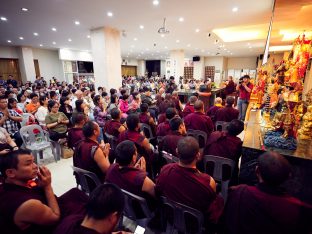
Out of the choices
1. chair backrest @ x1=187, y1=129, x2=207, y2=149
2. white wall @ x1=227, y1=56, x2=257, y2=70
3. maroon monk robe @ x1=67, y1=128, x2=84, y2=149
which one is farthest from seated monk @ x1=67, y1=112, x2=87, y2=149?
white wall @ x1=227, y1=56, x2=257, y2=70

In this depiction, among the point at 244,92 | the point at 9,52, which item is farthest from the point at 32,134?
the point at 9,52

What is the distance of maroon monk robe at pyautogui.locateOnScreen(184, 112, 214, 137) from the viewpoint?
11.0 ft

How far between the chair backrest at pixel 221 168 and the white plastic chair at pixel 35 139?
3.09 meters

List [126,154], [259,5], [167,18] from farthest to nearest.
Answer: [167,18] < [259,5] < [126,154]

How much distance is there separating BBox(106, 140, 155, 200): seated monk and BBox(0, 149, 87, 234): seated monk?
0.38m

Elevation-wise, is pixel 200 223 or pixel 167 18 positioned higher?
pixel 167 18

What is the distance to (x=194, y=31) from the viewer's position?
8.52 meters

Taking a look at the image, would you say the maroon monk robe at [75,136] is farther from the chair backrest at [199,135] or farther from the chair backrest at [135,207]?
the chair backrest at [199,135]

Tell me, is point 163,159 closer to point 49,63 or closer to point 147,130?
point 147,130

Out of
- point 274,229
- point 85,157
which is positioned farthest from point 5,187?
point 274,229

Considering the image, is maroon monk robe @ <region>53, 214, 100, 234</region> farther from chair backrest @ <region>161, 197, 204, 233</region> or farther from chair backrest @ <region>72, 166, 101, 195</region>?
chair backrest @ <region>72, 166, 101, 195</region>

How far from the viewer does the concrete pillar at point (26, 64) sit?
1271 cm

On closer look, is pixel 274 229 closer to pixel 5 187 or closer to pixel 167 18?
pixel 5 187

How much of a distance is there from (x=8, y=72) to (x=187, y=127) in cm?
1487
